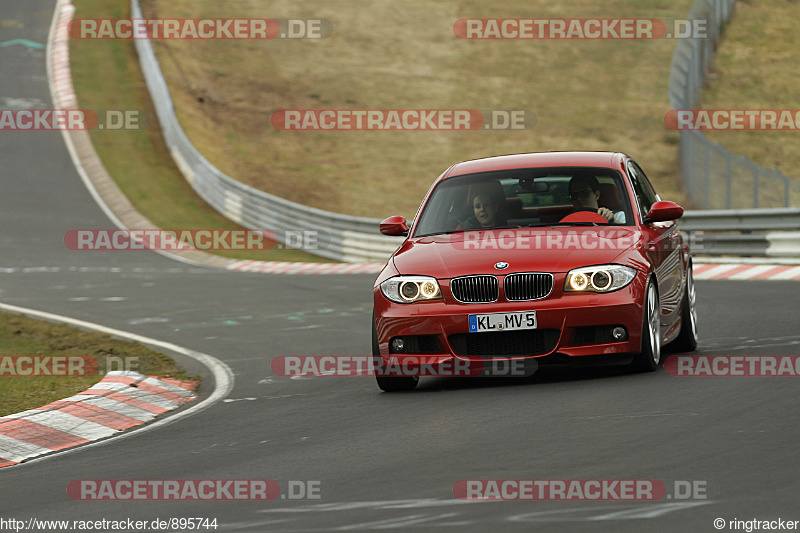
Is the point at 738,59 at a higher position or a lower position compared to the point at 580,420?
higher

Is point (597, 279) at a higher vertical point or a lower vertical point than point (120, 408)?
higher

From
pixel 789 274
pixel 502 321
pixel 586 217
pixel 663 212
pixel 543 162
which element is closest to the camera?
pixel 502 321

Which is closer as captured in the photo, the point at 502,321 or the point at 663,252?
the point at 502,321

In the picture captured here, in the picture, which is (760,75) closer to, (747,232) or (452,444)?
(747,232)

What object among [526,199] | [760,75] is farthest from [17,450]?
[760,75]

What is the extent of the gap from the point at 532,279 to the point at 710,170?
15335 mm

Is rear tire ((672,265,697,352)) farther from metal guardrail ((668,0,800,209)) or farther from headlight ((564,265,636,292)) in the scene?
metal guardrail ((668,0,800,209))

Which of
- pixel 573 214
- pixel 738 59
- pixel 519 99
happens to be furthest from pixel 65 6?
pixel 573 214

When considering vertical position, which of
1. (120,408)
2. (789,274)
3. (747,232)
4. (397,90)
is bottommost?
(789,274)

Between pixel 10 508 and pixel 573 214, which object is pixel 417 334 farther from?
pixel 10 508

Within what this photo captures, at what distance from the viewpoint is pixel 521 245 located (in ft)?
29.3

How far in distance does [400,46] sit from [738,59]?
1443 centimetres

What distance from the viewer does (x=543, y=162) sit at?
10.0 meters

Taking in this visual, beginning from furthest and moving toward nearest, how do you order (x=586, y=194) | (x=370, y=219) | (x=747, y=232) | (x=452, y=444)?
(x=370, y=219), (x=747, y=232), (x=586, y=194), (x=452, y=444)
